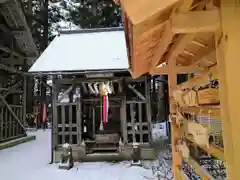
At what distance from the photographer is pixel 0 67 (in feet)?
32.9

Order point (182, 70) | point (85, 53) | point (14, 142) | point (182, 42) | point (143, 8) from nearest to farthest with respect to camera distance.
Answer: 1. point (143, 8)
2. point (182, 42)
3. point (182, 70)
4. point (85, 53)
5. point (14, 142)

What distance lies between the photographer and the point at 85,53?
8156 millimetres

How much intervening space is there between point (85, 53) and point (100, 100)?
5.48ft

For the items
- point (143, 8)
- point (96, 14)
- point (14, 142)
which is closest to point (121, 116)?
point (14, 142)

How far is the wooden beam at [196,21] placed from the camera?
1124 millimetres

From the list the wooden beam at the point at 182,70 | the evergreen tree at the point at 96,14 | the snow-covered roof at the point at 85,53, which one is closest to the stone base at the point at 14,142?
the snow-covered roof at the point at 85,53

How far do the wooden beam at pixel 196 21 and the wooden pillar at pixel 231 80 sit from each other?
3 cm

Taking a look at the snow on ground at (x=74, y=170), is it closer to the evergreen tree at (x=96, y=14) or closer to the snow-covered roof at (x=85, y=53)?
the snow-covered roof at (x=85, y=53)

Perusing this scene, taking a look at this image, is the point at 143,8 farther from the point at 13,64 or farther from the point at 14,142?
the point at 13,64

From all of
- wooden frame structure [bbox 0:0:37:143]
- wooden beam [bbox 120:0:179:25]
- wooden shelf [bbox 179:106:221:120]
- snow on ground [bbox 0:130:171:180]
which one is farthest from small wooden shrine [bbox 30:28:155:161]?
wooden beam [bbox 120:0:179:25]

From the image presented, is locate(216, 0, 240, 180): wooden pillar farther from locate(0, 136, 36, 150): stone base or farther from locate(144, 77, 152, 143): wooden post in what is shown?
locate(0, 136, 36, 150): stone base

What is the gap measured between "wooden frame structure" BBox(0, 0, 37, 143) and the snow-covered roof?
246 cm

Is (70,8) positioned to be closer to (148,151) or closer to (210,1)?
(148,151)

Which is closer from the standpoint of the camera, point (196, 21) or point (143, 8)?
point (143, 8)
